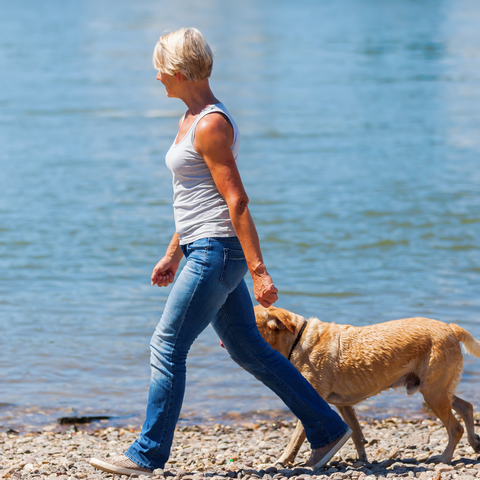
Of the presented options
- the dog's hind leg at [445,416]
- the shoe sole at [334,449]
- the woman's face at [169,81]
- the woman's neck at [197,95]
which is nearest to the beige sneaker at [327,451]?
the shoe sole at [334,449]

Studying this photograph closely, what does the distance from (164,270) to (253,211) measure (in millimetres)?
10018

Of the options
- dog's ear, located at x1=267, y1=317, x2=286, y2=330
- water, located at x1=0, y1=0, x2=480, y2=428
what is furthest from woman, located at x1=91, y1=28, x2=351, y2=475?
water, located at x1=0, y1=0, x2=480, y2=428

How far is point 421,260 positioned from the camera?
36.5 feet

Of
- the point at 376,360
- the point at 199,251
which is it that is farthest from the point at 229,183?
the point at 376,360

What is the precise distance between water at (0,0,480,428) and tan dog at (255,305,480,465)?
1.52 meters

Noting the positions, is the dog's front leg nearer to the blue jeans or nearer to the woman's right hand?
the blue jeans

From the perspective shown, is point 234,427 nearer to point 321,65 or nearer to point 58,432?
point 58,432

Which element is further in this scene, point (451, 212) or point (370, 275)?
point (451, 212)

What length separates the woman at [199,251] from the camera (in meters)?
3.71

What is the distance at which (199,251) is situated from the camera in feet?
12.5

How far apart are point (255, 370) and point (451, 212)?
10714 mm

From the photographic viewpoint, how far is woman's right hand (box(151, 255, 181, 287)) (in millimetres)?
4324

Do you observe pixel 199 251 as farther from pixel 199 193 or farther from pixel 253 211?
pixel 253 211

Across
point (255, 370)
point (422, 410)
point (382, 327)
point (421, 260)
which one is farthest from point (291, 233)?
point (255, 370)
